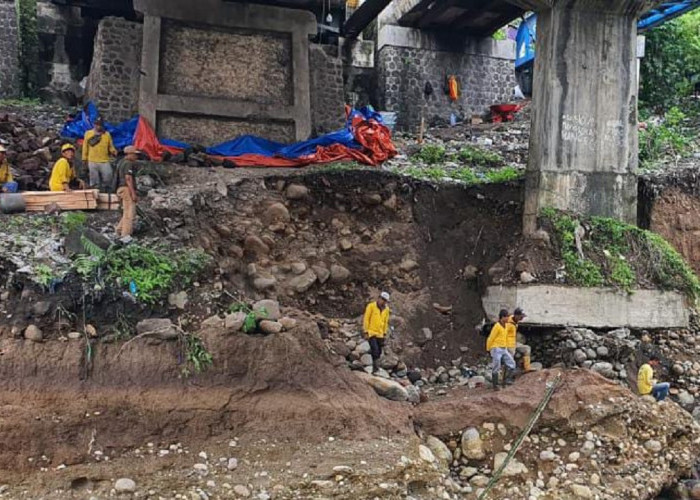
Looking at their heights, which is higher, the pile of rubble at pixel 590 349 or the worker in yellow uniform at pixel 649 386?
the pile of rubble at pixel 590 349

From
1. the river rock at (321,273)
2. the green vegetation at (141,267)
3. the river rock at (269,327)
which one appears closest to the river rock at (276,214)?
the river rock at (321,273)

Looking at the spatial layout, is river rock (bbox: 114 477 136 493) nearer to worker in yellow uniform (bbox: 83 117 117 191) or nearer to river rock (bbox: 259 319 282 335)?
river rock (bbox: 259 319 282 335)

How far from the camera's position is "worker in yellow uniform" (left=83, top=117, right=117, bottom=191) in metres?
9.47

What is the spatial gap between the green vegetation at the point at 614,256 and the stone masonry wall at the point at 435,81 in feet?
25.7

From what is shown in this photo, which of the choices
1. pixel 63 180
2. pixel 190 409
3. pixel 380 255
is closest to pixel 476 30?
pixel 380 255

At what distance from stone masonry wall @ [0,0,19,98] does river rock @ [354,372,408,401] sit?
10484mm

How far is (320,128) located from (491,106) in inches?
246

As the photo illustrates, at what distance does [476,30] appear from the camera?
56.1 ft

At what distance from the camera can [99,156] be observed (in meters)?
9.50

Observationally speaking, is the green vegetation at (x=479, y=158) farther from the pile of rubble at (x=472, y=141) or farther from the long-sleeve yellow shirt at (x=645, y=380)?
the long-sleeve yellow shirt at (x=645, y=380)

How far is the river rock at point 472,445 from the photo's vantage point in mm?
7398

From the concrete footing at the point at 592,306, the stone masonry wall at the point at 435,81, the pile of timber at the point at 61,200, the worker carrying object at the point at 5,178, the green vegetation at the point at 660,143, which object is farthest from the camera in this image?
the stone masonry wall at the point at 435,81

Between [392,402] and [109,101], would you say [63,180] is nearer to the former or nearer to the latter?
[109,101]

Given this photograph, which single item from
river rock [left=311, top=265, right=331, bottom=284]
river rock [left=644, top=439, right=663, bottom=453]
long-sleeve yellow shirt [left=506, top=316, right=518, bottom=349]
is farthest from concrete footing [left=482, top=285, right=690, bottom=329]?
river rock [left=311, top=265, right=331, bottom=284]
